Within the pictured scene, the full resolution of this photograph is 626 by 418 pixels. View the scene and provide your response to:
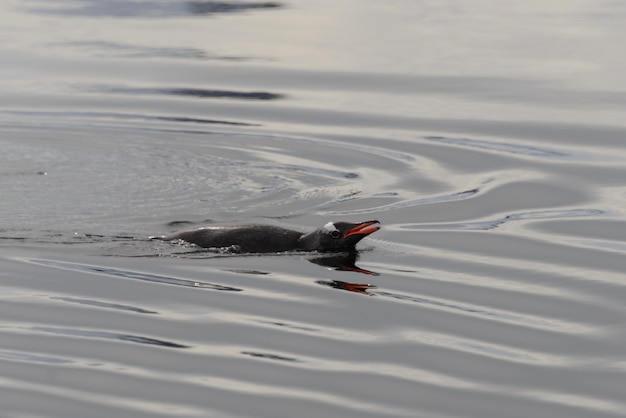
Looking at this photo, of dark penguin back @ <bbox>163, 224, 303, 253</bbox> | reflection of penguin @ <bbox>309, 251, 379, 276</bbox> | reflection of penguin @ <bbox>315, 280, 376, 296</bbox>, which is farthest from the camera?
dark penguin back @ <bbox>163, 224, 303, 253</bbox>

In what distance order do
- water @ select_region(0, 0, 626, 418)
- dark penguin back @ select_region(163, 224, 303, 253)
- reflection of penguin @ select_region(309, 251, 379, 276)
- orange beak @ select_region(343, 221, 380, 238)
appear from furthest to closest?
orange beak @ select_region(343, 221, 380, 238)
dark penguin back @ select_region(163, 224, 303, 253)
reflection of penguin @ select_region(309, 251, 379, 276)
water @ select_region(0, 0, 626, 418)

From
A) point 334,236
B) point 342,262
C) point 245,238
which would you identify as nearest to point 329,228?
point 334,236

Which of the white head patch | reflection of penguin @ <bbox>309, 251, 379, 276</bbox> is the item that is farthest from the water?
the white head patch

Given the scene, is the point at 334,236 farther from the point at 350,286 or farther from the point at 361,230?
the point at 350,286

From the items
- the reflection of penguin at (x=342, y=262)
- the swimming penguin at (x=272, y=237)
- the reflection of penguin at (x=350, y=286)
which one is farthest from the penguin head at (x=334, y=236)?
the reflection of penguin at (x=350, y=286)

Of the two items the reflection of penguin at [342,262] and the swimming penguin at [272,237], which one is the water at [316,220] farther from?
the swimming penguin at [272,237]

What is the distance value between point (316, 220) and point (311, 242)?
1.37 metres

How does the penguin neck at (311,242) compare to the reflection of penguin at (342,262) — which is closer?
the reflection of penguin at (342,262)

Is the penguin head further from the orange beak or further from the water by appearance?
the water

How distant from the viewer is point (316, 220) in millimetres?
14625

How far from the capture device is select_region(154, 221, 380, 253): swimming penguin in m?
13.1

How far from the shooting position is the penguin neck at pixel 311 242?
43.5 feet

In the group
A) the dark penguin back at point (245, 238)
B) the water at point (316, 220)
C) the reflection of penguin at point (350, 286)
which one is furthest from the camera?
the dark penguin back at point (245, 238)

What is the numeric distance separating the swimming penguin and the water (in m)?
0.19
